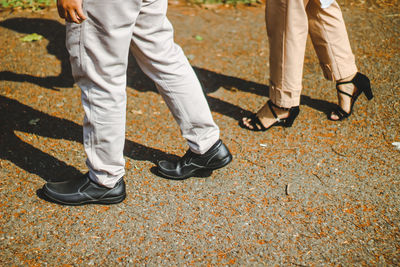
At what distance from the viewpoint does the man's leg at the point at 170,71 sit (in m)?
2.16

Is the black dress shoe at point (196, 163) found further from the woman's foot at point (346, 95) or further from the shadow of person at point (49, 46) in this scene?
the shadow of person at point (49, 46)

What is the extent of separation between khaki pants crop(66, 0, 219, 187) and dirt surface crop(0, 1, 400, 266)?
0.36 metres

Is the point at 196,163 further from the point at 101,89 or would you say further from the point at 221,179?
the point at 101,89

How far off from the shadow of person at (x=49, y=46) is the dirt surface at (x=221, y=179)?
0.03 meters

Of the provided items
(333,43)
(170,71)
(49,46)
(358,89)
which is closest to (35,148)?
A: (170,71)

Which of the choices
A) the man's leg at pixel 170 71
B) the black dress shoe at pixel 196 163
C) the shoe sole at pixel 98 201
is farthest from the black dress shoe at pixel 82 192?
the man's leg at pixel 170 71

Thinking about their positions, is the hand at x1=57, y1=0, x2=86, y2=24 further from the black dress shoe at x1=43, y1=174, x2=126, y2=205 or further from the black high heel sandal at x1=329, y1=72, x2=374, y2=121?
the black high heel sandal at x1=329, y1=72, x2=374, y2=121

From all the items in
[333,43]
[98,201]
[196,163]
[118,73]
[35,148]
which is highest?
[118,73]

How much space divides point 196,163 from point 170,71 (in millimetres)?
689

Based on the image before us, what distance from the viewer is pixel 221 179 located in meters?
2.68

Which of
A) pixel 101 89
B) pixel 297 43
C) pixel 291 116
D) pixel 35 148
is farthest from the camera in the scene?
pixel 291 116

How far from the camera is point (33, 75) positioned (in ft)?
12.9

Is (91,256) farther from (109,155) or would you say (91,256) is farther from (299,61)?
(299,61)

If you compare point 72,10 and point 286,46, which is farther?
point 286,46
